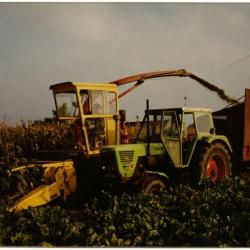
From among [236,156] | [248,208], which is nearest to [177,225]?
[248,208]

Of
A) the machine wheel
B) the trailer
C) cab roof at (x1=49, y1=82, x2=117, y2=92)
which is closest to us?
the machine wheel

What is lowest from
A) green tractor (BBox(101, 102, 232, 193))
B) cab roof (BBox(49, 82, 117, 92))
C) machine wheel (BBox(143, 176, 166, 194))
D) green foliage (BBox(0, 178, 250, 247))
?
green foliage (BBox(0, 178, 250, 247))

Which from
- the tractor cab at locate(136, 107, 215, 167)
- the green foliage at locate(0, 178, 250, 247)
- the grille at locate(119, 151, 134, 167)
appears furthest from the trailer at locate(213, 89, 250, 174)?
the grille at locate(119, 151, 134, 167)

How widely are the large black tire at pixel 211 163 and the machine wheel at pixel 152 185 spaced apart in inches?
40.7

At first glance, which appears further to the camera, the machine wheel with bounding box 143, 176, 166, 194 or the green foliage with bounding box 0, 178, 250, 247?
the machine wheel with bounding box 143, 176, 166, 194

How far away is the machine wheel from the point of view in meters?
7.21

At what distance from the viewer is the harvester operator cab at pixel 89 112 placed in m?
7.93

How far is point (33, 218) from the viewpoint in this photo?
240 inches

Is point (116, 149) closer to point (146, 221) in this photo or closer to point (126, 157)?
point (126, 157)

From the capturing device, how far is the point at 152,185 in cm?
734

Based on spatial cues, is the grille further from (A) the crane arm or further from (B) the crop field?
(A) the crane arm

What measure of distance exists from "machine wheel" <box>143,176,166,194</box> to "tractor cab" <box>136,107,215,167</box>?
728mm

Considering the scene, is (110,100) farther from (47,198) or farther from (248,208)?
(248,208)

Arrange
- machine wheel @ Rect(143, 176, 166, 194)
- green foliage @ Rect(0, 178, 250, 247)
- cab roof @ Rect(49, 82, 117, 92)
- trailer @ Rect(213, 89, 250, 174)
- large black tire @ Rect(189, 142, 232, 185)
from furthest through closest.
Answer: trailer @ Rect(213, 89, 250, 174) → large black tire @ Rect(189, 142, 232, 185) → cab roof @ Rect(49, 82, 117, 92) → machine wheel @ Rect(143, 176, 166, 194) → green foliage @ Rect(0, 178, 250, 247)
